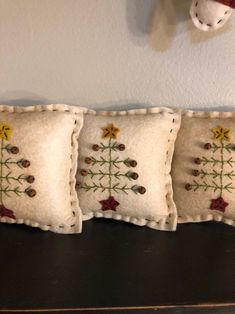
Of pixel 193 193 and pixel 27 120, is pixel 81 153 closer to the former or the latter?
pixel 27 120

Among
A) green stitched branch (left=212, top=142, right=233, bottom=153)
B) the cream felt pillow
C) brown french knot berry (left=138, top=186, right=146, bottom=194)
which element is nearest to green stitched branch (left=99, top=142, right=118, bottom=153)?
the cream felt pillow

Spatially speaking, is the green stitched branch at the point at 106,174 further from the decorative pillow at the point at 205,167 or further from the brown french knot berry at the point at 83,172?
the decorative pillow at the point at 205,167

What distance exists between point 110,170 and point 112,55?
27 centimetres

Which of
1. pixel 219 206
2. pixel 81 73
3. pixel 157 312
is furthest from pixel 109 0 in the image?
pixel 157 312

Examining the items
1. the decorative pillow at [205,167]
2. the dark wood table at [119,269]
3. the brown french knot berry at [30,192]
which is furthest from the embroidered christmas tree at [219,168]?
the brown french knot berry at [30,192]

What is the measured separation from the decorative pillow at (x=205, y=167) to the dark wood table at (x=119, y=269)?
0.19 ft

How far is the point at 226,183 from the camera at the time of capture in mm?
817

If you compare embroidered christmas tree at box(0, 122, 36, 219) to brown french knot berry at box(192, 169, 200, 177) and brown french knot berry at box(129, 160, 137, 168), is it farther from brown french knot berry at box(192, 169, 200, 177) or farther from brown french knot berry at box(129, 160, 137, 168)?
brown french knot berry at box(192, 169, 200, 177)

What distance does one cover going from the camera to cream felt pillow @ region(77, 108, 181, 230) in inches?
31.9

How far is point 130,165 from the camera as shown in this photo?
0.81 metres

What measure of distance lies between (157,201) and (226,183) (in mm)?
159

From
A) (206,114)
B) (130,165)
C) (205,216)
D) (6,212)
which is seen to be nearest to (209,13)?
(206,114)

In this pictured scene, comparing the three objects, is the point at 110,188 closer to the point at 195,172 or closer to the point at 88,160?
the point at 88,160

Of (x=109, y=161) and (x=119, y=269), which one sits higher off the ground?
(x=109, y=161)
